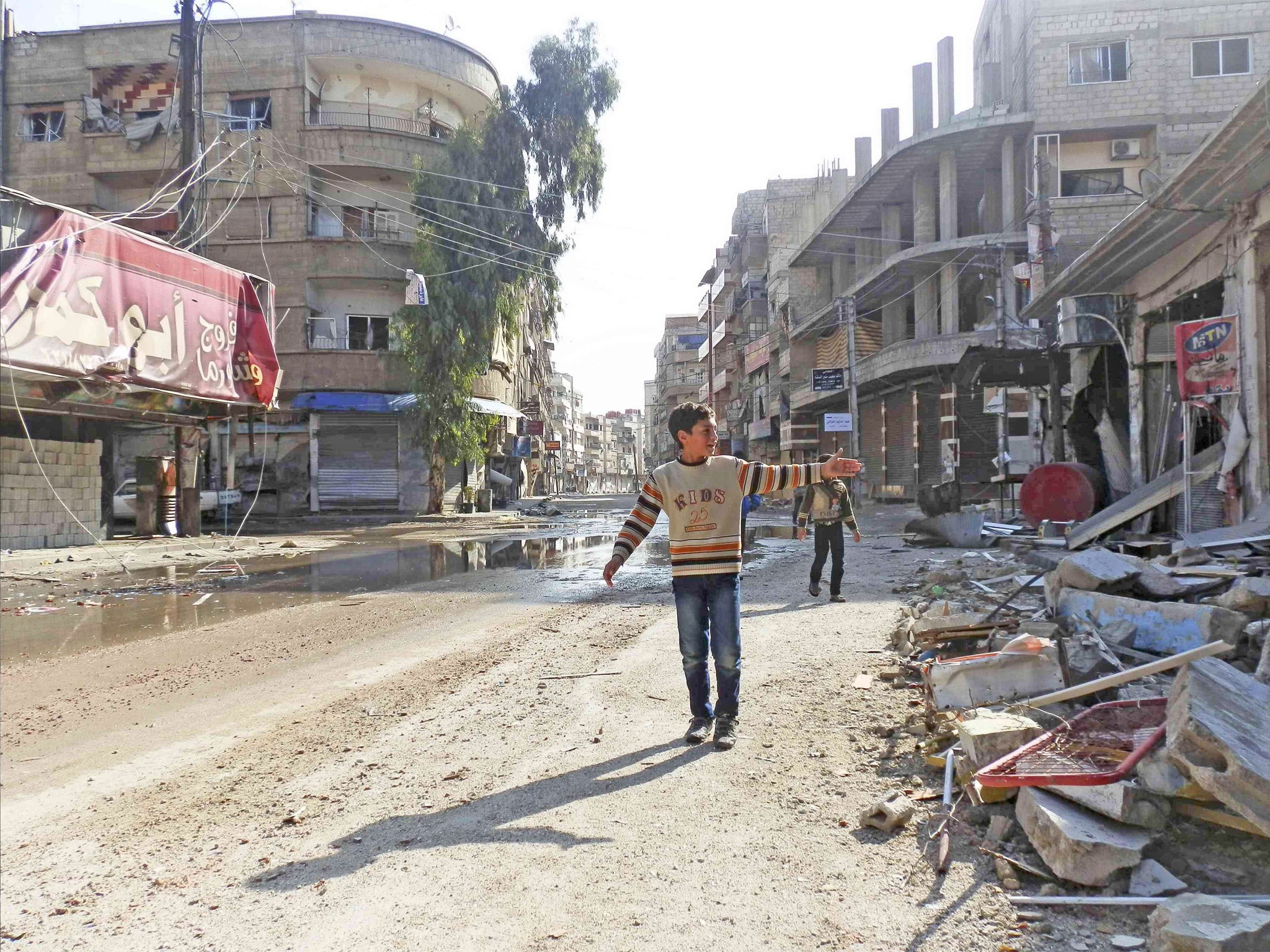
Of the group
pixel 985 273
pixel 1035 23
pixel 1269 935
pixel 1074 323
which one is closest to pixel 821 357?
pixel 985 273

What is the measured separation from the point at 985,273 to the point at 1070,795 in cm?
3202

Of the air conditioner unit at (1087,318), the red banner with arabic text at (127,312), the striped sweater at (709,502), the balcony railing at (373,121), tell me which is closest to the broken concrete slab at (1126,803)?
the striped sweater at (709,502)

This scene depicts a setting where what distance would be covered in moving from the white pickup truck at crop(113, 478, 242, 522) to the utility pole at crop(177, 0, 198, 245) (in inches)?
280

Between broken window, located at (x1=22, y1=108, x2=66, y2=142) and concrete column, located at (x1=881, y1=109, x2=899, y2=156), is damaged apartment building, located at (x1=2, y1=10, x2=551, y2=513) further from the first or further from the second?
concrete column, located at (x1=881, y1=109, x2=899, y2=156)

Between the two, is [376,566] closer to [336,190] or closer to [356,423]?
[356,423]

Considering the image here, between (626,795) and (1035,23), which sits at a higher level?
(1035,23)

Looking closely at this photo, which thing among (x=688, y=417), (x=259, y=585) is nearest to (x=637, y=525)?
(x=688, y=417)

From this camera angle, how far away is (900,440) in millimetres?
35969

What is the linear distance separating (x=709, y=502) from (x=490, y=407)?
2773 cm

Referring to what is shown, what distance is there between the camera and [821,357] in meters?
45.1

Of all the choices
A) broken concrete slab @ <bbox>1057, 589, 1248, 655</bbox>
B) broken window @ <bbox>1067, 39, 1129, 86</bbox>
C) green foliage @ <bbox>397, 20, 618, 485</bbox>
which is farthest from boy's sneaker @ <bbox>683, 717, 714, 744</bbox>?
broken window @ <bbox>1067, 39, 1129, 86</bbox>

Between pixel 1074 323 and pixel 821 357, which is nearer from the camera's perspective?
pixel 1074 323

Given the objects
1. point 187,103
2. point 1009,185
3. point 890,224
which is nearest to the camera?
point 187,103

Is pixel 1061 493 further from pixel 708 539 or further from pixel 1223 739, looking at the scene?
pixel 1223 739
